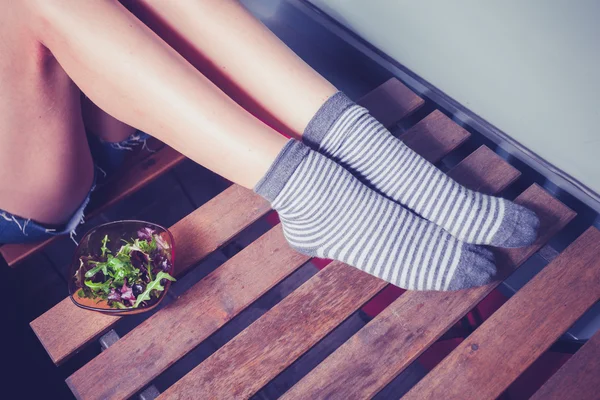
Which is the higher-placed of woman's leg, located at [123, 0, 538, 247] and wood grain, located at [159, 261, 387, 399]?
woman's leg, located at [123, 0, 538, 247]

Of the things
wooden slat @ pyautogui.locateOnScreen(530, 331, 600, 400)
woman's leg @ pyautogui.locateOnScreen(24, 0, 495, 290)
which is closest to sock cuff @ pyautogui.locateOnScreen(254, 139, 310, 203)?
woman's leg @ pyautogui.locateOnScreen(24, 0, 495, 290)

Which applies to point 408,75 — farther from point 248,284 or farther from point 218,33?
point 248,284

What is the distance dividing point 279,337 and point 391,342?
0.20 metres

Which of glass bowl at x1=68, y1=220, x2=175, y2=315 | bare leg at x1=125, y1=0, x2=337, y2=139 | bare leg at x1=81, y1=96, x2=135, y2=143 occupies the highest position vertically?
bare leg at x1=125, y1=0, x2=337, y2=139

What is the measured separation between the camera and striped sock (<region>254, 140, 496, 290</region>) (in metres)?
0.71

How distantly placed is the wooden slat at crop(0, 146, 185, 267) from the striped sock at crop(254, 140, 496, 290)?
389mm

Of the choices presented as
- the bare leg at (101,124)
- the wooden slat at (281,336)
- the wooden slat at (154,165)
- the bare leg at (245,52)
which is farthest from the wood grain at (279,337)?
the bare leg at (101,124)

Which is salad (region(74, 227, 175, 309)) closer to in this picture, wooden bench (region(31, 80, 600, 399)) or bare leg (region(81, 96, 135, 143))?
wooden bench (region(31, 80, 600, 399))

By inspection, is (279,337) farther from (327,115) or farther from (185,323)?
(327,115)

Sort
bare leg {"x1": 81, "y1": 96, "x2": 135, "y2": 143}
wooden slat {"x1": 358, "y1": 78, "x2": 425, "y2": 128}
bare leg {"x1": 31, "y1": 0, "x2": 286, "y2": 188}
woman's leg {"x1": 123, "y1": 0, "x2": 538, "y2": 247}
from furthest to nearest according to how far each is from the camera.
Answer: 1. wooden slat {"x1": 358, "y1": 78, "x2": 425, "y2": 128}
2. bare leg {"x1": 81, "y1": 96, "x2": 135, "y2": 143}
3. woman's leg {"x1": 123, "y1": 0, "x2": 538, "y2": 247}
4. bare leg {"x1": 31, "y1": 0, "x2": 286, "y2": 188}

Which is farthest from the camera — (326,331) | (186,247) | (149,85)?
(186,247)

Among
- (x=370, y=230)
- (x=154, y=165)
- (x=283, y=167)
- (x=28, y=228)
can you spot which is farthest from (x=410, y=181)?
(x=28, y=228)

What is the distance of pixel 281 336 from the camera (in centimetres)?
77

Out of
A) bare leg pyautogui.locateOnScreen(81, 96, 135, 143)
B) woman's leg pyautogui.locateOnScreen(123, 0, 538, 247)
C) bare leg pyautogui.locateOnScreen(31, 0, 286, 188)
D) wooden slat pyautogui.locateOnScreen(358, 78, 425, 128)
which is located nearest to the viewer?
bare leg pyautogui.locateOnScreen(31, 0, 286, 188)
